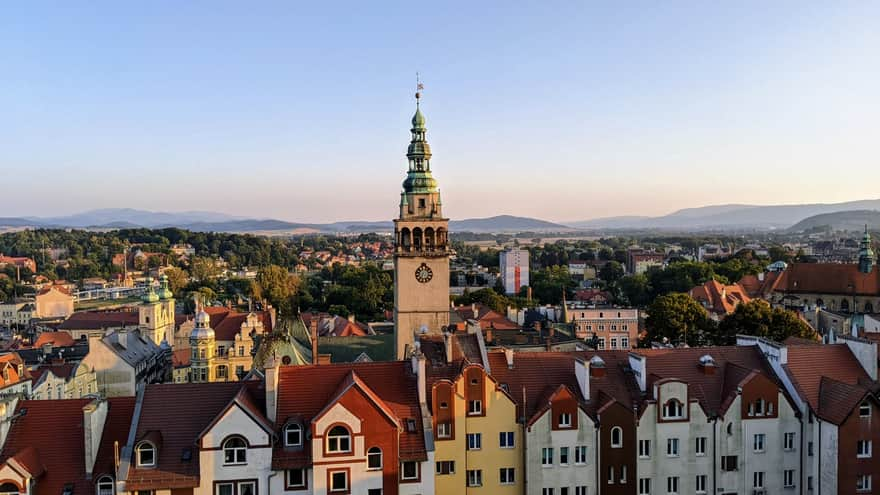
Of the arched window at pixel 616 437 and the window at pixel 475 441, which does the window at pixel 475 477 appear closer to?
the window at pixel 475 441

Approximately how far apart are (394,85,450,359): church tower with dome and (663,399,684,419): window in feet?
73.3

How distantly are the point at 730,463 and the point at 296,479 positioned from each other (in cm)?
2211

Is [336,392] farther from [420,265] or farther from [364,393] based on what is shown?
[420,265]

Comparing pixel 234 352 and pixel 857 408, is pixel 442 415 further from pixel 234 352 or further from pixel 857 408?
pixel 234 352

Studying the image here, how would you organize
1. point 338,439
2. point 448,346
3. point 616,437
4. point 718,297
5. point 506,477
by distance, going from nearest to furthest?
point 338,439
point 506,477
point 616,437
point 448,346
point 718,297

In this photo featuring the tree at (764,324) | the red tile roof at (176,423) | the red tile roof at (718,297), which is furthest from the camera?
the red tile roof at (718,297)

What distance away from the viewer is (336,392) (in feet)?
111

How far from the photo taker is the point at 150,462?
104ft

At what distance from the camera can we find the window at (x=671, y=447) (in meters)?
36.6

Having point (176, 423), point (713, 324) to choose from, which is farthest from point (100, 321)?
point (713, 324)

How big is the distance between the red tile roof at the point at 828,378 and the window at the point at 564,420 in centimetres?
1280

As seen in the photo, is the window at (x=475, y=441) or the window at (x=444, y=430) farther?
the window at (x=475, y=441)

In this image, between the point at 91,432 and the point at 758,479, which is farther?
the point at 758,479

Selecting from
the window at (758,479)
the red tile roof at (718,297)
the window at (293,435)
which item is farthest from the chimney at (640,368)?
the red tile roof at (718,297)
